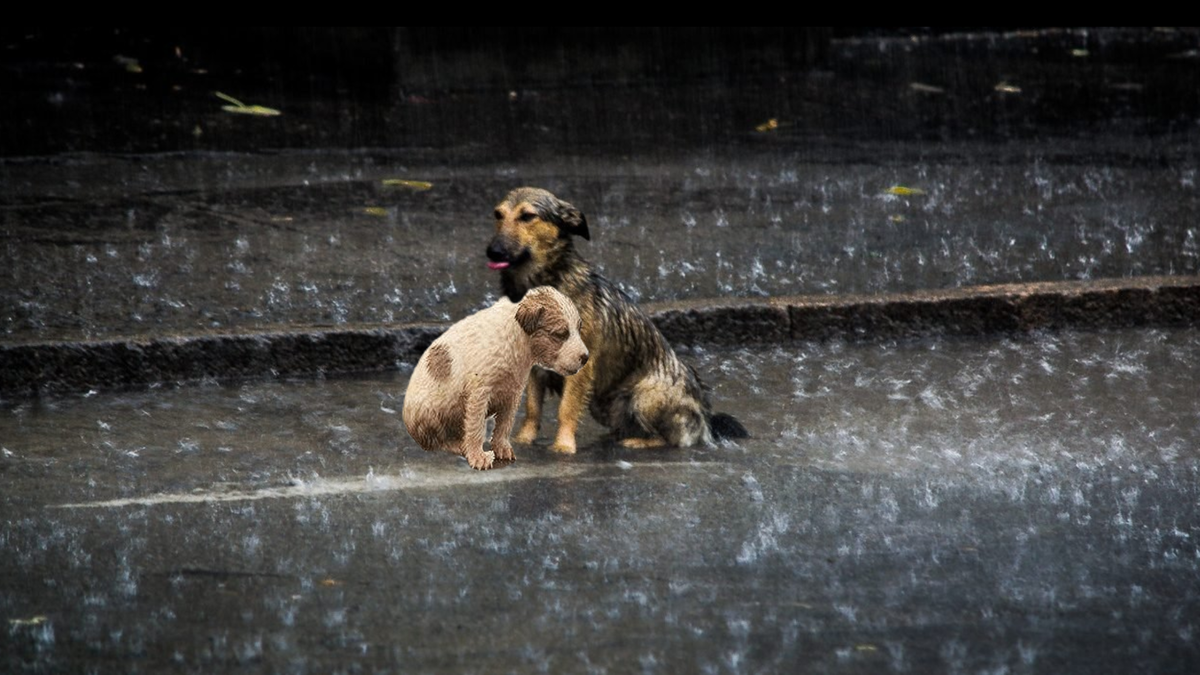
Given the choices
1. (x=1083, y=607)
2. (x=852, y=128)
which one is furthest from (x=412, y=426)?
(x=852, y=128)

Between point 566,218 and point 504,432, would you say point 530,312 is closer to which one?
point 504,432

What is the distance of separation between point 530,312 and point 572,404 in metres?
0.63

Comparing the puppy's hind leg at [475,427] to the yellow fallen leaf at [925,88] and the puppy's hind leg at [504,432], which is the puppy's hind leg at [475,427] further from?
the yellow fallen leaf at [925,88]

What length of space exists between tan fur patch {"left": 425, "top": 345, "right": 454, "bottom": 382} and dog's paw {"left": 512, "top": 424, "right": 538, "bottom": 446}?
656mm

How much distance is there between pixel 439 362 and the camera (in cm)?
548

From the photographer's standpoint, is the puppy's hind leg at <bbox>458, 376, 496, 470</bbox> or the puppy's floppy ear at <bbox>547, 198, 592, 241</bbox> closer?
the puppy's hind leg at <bbox>458, 376, 496, 470</bbox>

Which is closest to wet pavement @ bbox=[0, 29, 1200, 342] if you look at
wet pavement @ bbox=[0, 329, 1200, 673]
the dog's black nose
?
wet pavement @ bbox=[0, 329, 1200, 673]

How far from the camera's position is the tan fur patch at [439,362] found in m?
5.46

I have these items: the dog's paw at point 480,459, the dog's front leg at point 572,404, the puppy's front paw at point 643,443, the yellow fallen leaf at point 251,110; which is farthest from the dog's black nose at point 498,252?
the yellow fallen leaf at point 251,110

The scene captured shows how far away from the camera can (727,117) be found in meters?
13.9

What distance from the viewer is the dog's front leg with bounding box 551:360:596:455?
5898mm

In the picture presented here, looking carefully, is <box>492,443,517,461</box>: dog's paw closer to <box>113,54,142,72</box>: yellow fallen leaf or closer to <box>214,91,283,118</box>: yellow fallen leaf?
<box>214,91,283,118</box>: yellow fallen leaf

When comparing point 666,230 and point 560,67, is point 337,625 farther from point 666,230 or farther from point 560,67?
point 560,67

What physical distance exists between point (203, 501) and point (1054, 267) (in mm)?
5011
